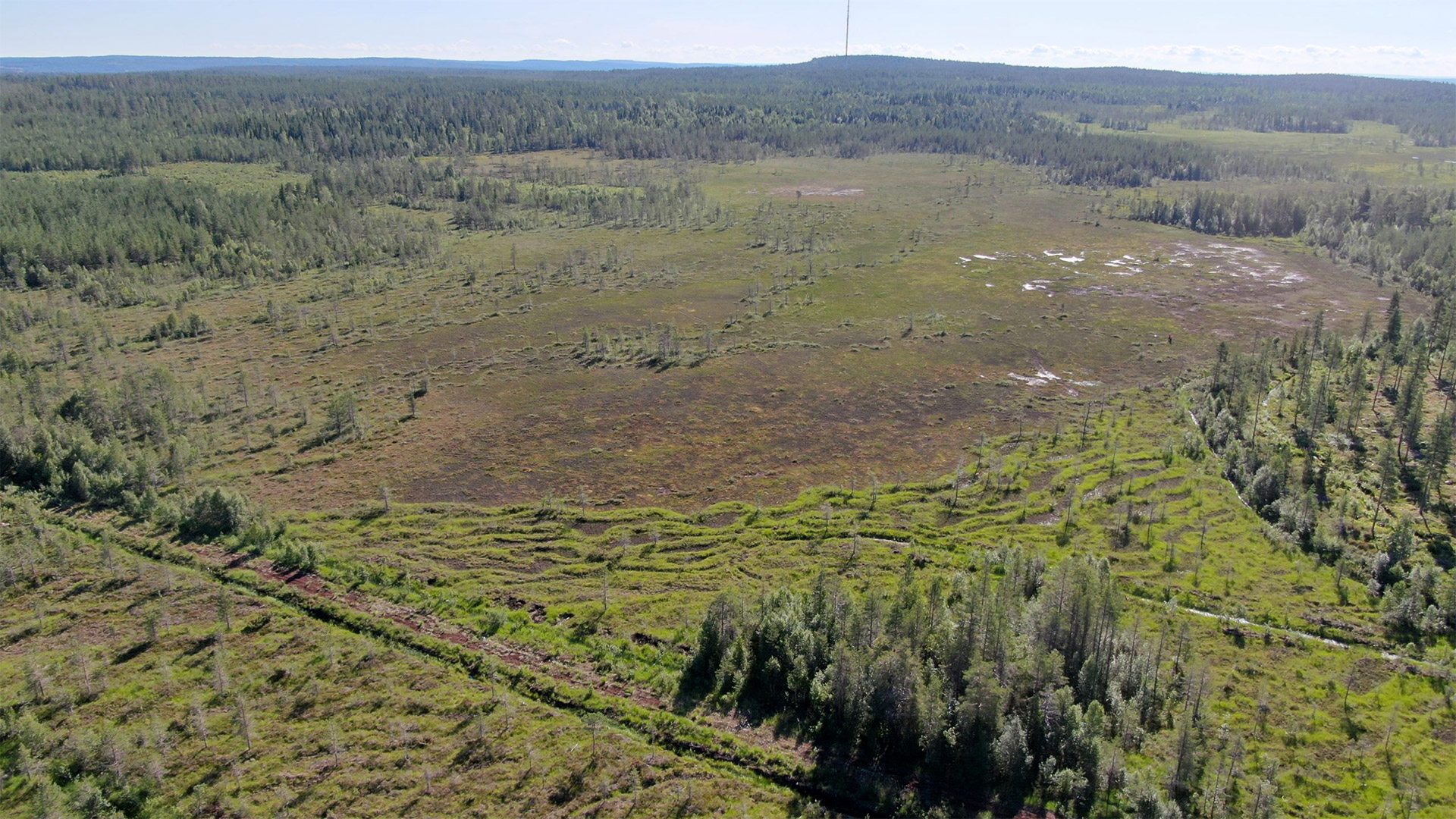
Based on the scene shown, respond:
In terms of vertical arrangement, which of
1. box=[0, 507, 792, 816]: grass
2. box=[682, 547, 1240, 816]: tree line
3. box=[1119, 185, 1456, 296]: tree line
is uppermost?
box=[1119, 185, 1456, 296]: tree line

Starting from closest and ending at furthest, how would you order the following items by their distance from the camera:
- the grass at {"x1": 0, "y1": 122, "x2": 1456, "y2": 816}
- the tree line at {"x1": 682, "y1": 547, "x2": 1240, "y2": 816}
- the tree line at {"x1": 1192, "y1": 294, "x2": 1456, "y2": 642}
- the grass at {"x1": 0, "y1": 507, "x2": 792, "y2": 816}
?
the grass at {"x1": 0, "y1": 507, "x2": 792, "y2": 816}, the tree line at {"x1": 682, "y1": 547, "x2": 1240, "y2": 816}, the grass at {"x1": 0, "y1": 122, "x2": 1456, "y2": 816}, the tree line at {"x1": 1192, "y1": 294, "x2": 1456, "y2": 642}

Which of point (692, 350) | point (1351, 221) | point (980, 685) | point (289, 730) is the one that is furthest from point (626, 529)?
point (1351, 221)

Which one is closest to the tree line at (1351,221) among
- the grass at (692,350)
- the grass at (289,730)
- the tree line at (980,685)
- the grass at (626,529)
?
the grass at (692,350)

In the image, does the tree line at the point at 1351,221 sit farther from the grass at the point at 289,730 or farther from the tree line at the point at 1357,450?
the grass at the point at 289,730

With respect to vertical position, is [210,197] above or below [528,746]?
above

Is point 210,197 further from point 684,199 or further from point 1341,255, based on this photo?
point 1341,255

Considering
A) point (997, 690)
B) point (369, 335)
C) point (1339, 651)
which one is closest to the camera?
point (997, 690)

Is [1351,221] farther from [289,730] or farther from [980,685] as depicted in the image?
[289,730]

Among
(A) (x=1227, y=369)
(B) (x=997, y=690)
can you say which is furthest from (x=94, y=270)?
(A) (x=1227, y=369)

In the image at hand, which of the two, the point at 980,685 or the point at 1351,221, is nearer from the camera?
the point at 980,685

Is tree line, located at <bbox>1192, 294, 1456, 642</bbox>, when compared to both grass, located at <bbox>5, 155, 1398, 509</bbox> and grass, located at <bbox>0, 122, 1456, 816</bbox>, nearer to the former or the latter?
grass, located at <bbox>0, 122, 1456, 816</bbox>

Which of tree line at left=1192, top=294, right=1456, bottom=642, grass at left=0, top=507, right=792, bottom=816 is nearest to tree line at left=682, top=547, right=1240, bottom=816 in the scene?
grass at left=0, top=507, right=792, bottom=816
